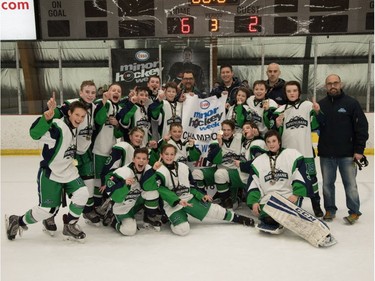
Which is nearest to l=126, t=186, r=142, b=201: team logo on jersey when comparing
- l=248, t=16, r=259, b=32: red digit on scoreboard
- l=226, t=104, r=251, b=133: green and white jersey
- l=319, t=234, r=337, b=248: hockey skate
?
l=226, t=104, r=251, b=133: green and white jersey

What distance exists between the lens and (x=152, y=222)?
3.63m

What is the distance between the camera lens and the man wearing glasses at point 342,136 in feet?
11.8

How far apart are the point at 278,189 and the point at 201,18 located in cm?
381

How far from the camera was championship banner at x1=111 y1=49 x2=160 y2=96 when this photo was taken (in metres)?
7.32

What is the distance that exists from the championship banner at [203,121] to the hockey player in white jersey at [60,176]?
136 centimetres

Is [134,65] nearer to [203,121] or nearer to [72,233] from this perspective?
[203,121]

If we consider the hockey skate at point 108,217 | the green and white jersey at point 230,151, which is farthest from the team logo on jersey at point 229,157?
the hockey skate at point 108,217

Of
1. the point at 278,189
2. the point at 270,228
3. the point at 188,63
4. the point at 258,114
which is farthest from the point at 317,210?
the point at 188,63

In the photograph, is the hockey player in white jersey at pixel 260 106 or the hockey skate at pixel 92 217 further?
the hockey player in white jersey at pixel 260 106

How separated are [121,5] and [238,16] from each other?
178 cm

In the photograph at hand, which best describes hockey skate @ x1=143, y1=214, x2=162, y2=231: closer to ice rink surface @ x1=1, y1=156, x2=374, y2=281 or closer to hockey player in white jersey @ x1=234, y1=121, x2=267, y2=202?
ice rink surface @ x1=1, y1=156, x2=374, y2=281

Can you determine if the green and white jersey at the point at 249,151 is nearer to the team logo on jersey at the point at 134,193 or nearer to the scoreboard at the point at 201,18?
the team logo on jersey at the point at 134,193

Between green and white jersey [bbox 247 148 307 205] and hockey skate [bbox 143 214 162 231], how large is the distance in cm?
78

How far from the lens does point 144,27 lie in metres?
6.62
